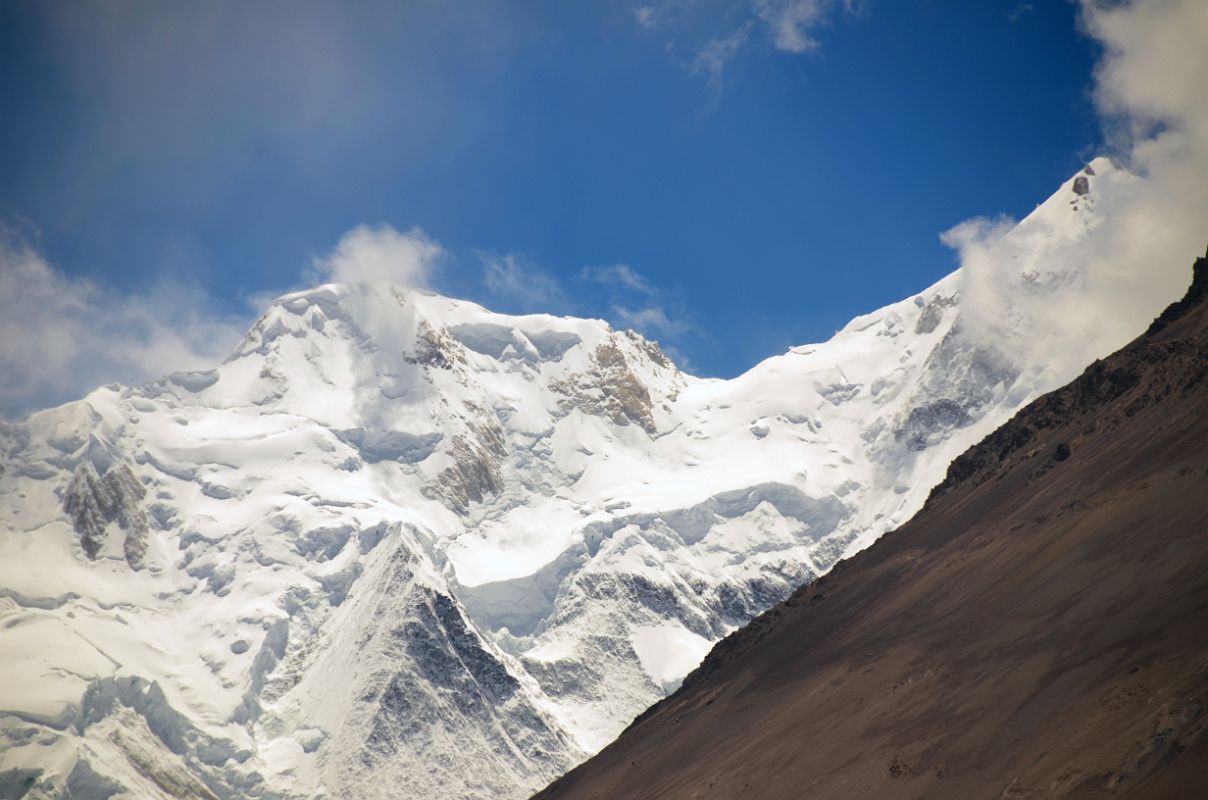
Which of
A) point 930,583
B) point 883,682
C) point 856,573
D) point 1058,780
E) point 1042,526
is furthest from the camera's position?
point 856,573

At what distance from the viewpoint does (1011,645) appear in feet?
284

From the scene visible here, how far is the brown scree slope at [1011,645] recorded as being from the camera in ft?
221

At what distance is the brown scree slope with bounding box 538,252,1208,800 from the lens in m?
67.5

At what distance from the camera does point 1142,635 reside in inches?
2847

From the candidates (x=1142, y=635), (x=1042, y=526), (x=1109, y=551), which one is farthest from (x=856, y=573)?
(x=1142, y=635)

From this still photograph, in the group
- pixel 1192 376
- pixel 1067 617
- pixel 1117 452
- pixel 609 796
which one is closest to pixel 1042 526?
pixel 1117 452

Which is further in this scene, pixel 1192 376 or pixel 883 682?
pixel 1192 376

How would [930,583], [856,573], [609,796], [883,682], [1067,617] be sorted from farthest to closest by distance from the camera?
[856,573], [609,796], [930,583], [883,682], [1067,617]

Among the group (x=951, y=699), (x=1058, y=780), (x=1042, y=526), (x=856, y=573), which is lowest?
(x=1058, y=780)

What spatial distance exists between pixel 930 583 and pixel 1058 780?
176 feet

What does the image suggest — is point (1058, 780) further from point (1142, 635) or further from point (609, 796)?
point (609, 796)

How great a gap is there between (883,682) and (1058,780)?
3573cm

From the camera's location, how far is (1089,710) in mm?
69125

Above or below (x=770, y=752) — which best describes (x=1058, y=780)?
below
